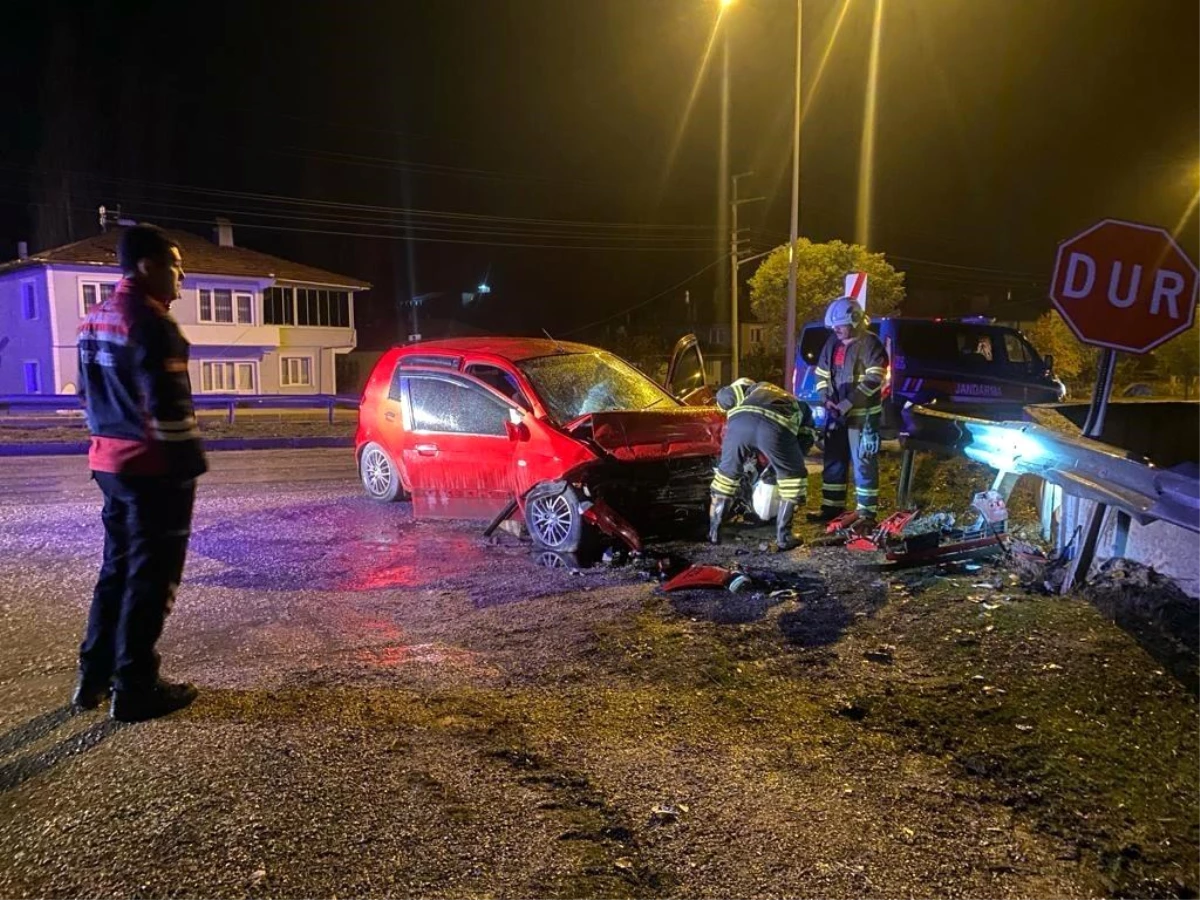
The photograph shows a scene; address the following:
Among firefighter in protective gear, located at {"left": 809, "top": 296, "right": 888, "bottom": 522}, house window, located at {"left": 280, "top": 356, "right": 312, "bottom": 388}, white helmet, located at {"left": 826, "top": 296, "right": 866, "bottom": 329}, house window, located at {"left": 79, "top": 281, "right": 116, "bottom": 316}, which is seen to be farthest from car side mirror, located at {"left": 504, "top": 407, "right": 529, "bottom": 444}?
house window, located at {"left": 280, "top": 356, "right": 312, "bottom": 388}

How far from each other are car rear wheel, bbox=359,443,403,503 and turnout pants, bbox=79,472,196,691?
4.72m

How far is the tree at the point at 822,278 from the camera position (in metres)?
36.6

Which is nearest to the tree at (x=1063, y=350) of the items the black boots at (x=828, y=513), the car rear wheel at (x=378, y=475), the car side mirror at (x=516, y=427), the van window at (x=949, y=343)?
the van window at (x=949, y=343)

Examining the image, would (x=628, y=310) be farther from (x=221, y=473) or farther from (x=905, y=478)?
(x=905, y=478)

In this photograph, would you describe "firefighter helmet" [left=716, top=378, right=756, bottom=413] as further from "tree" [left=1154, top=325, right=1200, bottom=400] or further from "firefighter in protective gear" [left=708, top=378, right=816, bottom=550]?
"tree" [left=1154, top=325, right=1200, bottom=400]

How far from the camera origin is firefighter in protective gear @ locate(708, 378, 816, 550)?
6.31m

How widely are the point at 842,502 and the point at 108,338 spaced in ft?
18.7

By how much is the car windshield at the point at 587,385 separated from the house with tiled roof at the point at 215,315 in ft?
100

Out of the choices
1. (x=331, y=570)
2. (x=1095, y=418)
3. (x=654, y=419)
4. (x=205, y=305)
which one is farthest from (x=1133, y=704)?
(x=205, y=305)

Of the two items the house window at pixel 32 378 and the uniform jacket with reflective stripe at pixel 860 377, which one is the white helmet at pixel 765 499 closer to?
the uniform jacket with reflective stripe at pixel 860 377

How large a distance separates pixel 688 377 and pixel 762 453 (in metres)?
1.91

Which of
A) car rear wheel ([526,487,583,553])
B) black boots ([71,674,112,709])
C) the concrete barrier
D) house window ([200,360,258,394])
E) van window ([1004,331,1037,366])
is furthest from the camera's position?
house window ([200,360,258,394])

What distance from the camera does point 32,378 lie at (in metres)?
35.8

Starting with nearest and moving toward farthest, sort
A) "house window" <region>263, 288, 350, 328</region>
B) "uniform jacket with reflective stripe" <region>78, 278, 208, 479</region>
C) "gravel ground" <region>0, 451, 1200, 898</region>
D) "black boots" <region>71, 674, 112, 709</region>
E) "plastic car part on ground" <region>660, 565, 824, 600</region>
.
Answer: "gravel ground" <region>0, 451, 1200, 898</region>, "uniform jacket with reflective stripe" <region>78, 278, 208, 479</region>, "black boots" <region>71, 674, 112, 709</region>, "plastic car part on ground" <region>660, 565, 824, 600</region>, "house window" <region>263, 288, 350, 328</region>
